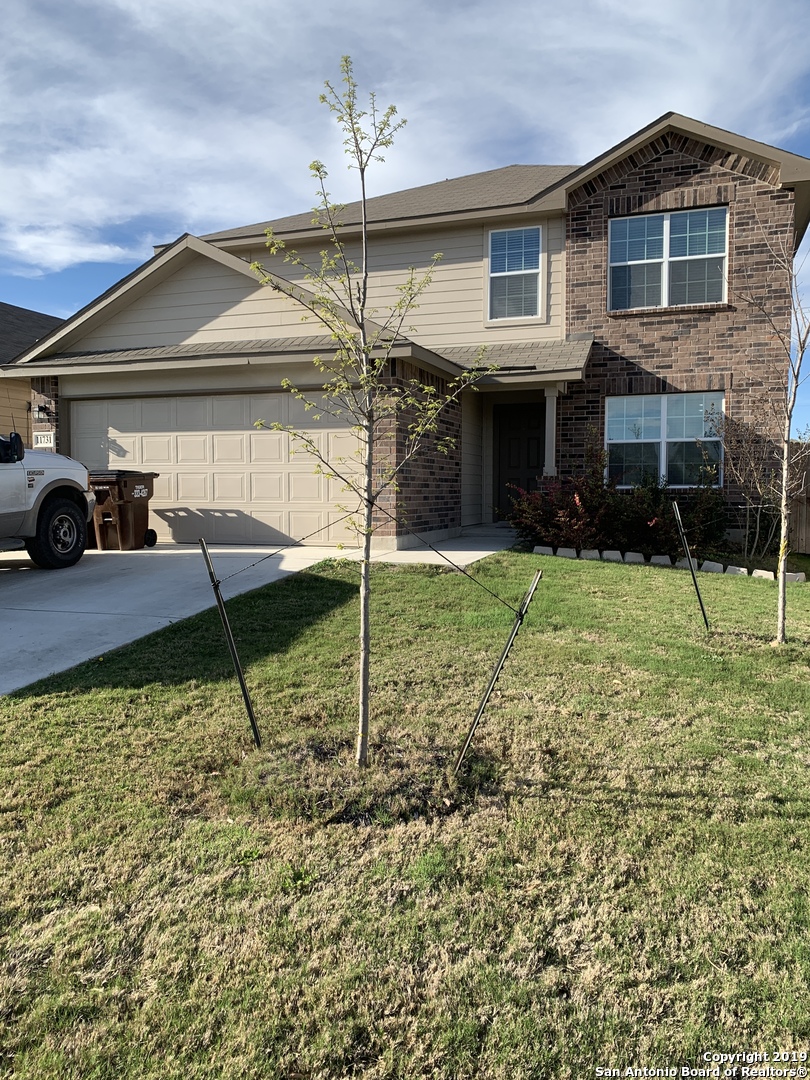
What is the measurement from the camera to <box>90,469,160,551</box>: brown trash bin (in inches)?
404

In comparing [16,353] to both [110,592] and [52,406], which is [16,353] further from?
[110,592]

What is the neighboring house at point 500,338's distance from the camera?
11.1m

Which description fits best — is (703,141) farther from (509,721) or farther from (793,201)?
(509,721)

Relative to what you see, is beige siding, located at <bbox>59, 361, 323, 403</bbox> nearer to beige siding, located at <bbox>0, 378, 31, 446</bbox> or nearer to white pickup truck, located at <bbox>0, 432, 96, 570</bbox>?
white pickup truck, located at <bbox>0, 432, 96, 570</bbox>

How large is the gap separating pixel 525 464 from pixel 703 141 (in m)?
6.25

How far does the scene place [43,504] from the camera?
8.54m

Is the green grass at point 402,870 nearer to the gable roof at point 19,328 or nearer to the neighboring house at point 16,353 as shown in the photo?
the neighboring house at point 16,353

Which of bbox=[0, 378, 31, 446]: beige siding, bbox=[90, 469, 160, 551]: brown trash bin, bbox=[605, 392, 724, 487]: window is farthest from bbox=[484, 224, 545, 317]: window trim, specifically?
bbox=[0, 378, 31, 446]: beige siding

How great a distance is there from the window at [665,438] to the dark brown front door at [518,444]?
208 centimetres

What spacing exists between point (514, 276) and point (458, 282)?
1.03 metres

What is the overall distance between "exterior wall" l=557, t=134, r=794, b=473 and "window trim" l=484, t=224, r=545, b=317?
0.53m

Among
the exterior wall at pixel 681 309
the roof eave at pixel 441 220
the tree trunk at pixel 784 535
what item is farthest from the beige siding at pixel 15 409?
the tree trunk at pixel 784 535

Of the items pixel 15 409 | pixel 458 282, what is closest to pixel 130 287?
pixel 458 282

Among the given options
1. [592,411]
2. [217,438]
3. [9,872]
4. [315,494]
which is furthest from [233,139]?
[9,872]
